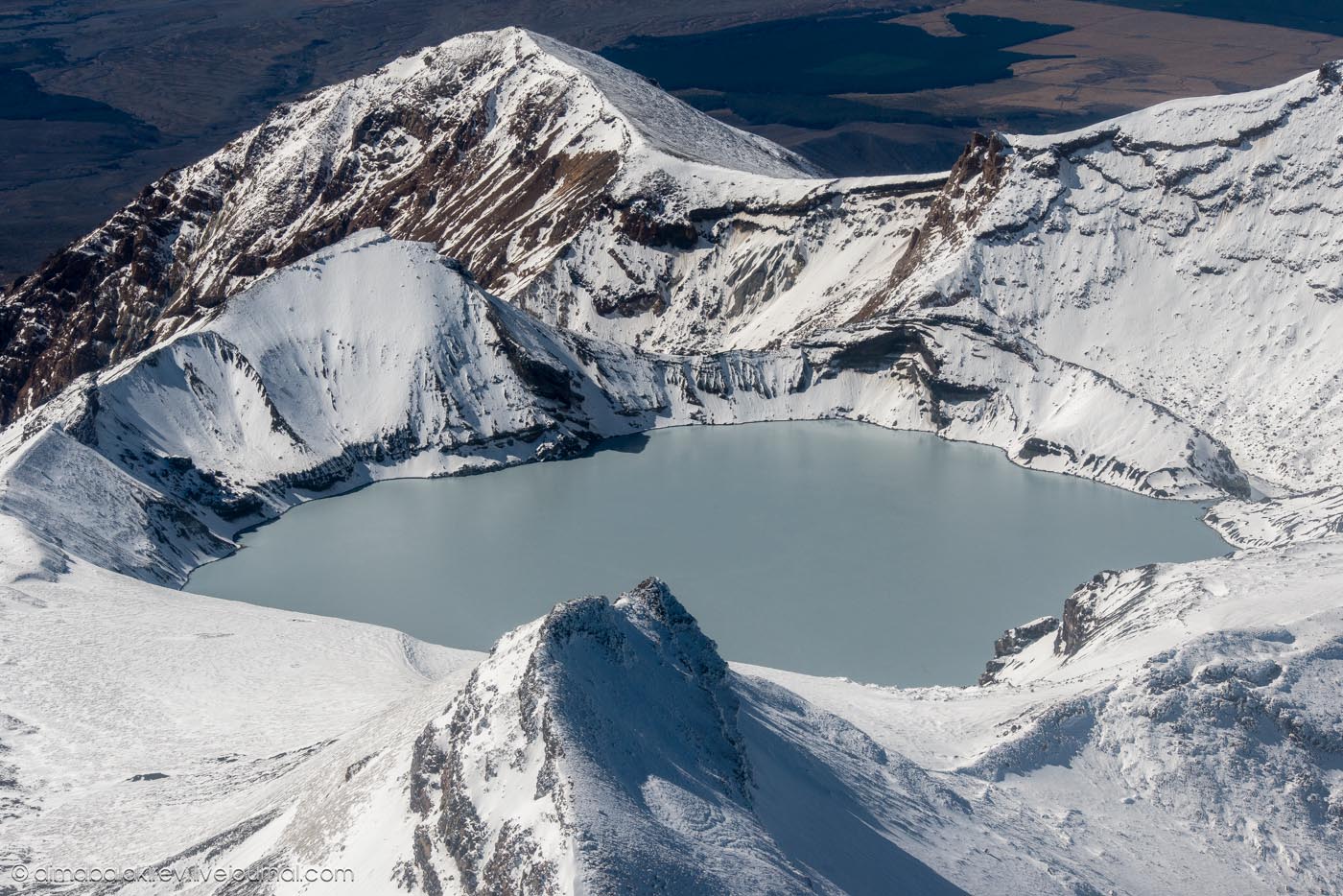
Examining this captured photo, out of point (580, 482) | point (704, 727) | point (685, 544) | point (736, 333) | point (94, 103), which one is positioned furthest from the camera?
point (94, 103)

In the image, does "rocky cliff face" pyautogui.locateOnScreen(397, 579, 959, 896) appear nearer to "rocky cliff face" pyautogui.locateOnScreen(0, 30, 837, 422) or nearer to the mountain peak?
the mountain peak

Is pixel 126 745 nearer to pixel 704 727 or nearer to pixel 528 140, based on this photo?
pixel 704 727

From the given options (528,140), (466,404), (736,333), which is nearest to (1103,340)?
(736,333)

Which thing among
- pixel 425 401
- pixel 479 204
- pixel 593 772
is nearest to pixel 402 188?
pixel 479 204

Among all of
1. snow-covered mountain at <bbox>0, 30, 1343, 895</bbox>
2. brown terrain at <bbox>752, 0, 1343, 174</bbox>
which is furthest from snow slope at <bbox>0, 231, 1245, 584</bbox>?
brown terrain at <bbox>752, 0, 1343, 174</bbox>

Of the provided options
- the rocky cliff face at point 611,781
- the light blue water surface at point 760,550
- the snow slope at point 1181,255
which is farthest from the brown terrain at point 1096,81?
the rocky cliff face at point 611,781

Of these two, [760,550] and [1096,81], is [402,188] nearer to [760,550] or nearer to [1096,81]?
[760,550]

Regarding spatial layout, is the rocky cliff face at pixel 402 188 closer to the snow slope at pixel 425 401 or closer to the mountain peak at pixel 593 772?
the snow slope at pixel 425 401
